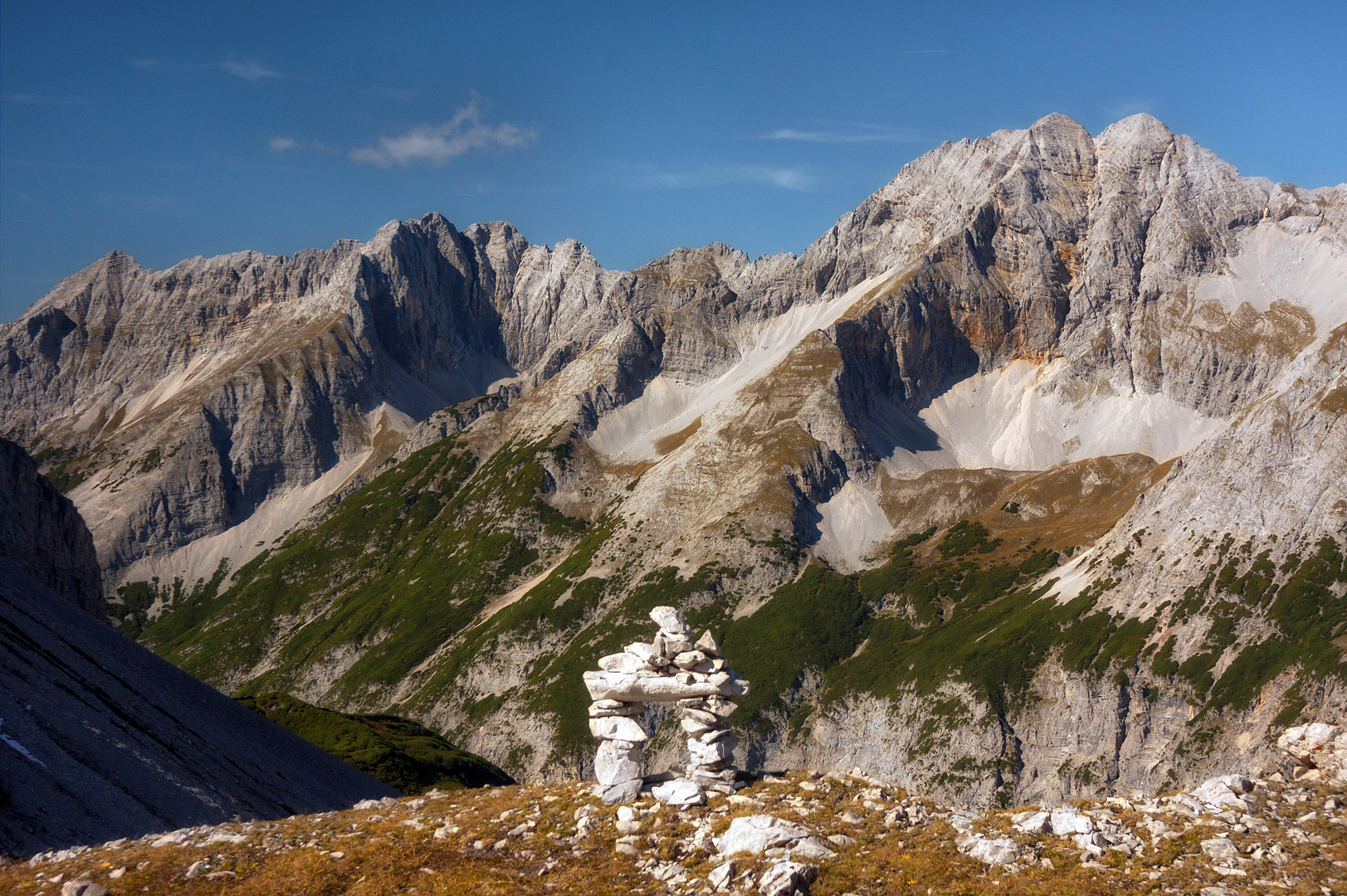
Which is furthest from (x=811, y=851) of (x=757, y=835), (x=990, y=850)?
(x=990, y=850)

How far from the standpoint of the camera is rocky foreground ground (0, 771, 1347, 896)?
24172 millimetres

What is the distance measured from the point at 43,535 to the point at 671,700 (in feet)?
336

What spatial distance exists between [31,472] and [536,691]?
97562 millimetres

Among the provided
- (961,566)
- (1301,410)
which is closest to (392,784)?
(961,566)

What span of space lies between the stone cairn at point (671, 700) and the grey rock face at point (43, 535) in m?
85.4

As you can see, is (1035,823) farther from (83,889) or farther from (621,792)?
(83,889)

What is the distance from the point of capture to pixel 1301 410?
13912 centimetres

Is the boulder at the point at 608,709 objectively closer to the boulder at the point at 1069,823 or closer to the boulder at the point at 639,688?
the boulder at the point at 639,688

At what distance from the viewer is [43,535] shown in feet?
348

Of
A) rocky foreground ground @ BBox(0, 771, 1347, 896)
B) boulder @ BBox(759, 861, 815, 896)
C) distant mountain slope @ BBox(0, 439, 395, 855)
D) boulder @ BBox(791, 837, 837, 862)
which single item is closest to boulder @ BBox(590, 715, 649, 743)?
rocky foreground ground @ BBox(0, 771, 1347, 896)

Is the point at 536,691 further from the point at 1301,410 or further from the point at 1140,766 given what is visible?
the point at 1301,410

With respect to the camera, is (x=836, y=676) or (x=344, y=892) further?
(x=836, y=676)

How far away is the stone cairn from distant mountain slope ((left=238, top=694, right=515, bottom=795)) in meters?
70.1

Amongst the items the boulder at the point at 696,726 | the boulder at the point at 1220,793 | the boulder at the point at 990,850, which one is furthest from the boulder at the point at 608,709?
the boulder at the point at 1220,793
